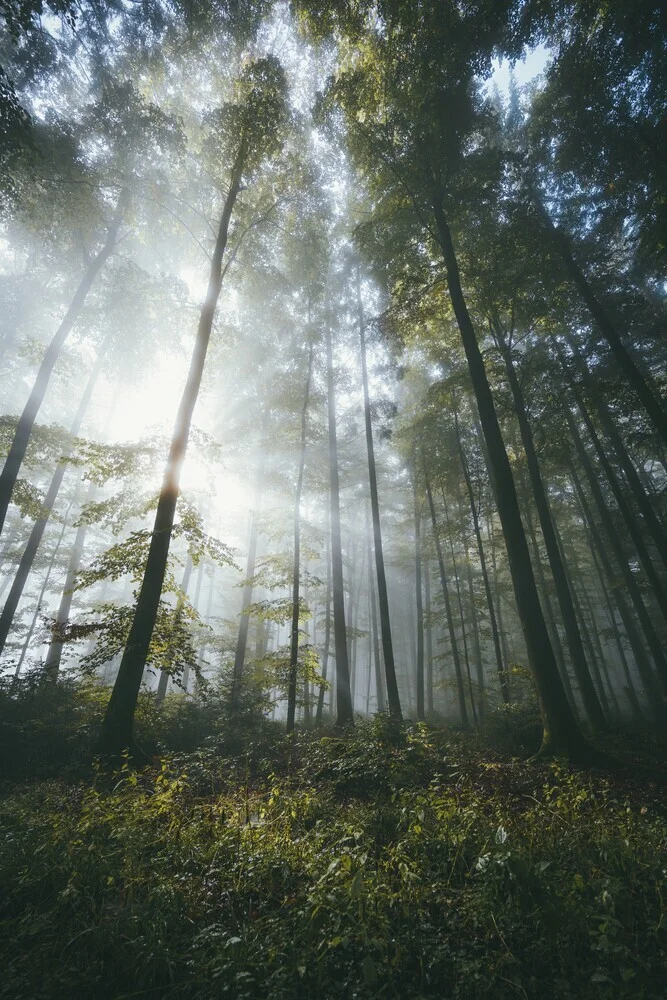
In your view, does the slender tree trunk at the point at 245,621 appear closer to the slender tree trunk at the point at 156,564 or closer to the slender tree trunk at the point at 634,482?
the slender tree trunk at the point at 156,564

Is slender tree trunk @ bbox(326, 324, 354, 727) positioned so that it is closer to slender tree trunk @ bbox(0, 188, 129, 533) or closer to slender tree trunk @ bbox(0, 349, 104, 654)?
slender tree trunk @ bbox(0, 349, 104, 654)

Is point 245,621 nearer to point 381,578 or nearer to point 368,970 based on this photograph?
point 381,578

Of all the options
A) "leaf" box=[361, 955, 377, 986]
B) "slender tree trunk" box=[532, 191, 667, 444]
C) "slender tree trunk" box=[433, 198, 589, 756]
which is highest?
"slender tree trunk" box=[532, 191, 667, 444]

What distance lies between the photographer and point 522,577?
7551 millimetres

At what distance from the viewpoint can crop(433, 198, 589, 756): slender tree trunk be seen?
676 cm

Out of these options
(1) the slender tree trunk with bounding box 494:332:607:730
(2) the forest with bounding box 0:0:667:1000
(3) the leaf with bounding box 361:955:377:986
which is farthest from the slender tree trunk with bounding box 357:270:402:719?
(3) the leaf with bounding box 361:955:377:986

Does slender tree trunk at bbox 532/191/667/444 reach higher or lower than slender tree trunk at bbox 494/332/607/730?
higher

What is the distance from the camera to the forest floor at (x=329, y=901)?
2.33 meters

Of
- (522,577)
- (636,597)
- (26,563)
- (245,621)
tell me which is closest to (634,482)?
(636,597)

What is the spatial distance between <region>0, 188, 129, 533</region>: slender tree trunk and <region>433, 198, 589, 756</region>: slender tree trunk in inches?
411

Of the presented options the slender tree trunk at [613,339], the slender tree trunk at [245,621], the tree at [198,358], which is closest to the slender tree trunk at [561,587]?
the slender tree trunk at [613,339]

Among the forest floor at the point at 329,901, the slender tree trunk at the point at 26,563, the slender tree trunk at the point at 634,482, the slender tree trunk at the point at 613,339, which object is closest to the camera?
the forest floor at the point at 329,901

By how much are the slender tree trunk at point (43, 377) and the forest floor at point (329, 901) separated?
8.64 metres

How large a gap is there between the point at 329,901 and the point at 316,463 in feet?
46.9
